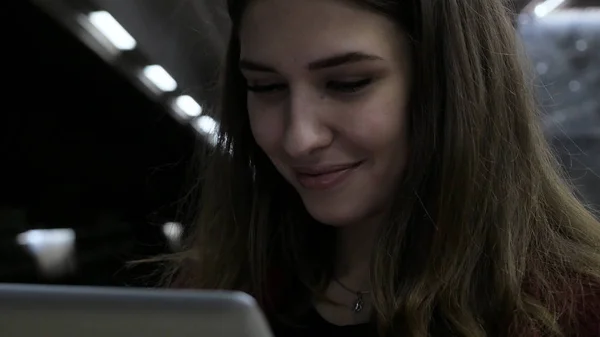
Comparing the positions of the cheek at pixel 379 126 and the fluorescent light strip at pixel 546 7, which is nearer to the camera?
the cheek at pixel 379 126

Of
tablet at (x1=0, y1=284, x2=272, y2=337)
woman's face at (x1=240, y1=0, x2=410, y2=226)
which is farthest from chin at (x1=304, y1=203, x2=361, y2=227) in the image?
tablet at (x1=0, y1=284, x2=272, y2=337)

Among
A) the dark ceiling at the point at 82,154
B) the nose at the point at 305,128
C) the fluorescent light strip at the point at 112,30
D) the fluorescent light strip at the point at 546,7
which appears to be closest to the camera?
the nose at the point at 305,128

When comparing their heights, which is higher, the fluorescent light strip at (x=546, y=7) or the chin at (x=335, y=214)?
the fluorescent light strip at (x=546, y=7)

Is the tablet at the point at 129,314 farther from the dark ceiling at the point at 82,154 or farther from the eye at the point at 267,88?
the dark ceiling at the point at 82,154

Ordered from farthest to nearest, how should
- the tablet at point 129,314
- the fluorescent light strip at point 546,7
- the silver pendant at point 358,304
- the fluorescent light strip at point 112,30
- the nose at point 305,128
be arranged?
the fluorescent light strip at point 546,7
the fluorescent light strip at point 112,30
the silver pendant at point 358,304
the nose at point 305,128
the tablet at point 129,314

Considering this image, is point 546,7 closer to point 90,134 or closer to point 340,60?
point 90,134

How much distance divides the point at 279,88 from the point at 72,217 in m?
1.50

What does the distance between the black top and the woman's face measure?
118 mm

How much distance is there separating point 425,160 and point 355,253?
17 centimetres

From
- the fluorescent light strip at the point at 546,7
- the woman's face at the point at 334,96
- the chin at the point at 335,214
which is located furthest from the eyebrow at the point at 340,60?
the fluorescent light strip at the point at 546,7

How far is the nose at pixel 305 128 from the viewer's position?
2.33ft

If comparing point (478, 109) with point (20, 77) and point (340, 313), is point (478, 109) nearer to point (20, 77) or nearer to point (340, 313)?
point (340, 313)

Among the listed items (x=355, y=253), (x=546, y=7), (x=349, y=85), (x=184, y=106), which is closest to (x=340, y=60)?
(x=349, y=85)

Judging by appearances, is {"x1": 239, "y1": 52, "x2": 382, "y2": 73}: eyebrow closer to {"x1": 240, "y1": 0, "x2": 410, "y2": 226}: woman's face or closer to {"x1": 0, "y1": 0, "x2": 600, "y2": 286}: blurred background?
{"x1": 240, "y1": 0, "x2": 410, "y2": 226}: woman's face
